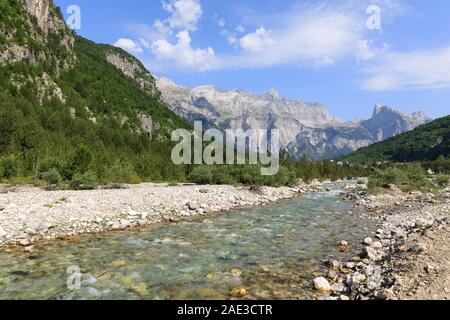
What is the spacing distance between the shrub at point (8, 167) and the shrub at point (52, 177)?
25.9ft

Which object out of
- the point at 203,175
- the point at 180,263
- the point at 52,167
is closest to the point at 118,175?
the point at 52,167

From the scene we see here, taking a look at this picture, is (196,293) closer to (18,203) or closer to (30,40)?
(18,203)

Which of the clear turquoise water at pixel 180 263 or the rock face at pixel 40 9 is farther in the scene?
the rock face at pixel 40 9

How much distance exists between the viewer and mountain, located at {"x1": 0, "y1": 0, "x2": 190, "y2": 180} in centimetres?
6100

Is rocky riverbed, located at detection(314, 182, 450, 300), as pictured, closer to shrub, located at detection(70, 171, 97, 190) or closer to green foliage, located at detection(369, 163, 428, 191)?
shrub, located at detection(70, 171, 97, 190)

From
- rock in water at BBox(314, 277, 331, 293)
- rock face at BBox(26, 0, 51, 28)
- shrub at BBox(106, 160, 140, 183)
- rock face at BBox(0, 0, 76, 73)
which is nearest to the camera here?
rock in water at BBox(314, 277, 331, 293)

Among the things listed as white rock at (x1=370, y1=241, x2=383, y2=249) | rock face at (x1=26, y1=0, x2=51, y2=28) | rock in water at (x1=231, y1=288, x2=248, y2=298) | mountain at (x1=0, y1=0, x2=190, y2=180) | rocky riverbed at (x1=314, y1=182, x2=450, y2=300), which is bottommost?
rock in water at (x1=231, y1=288, x2=248, y2=298)

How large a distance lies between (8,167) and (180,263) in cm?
4582

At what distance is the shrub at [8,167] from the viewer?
49.8 meters

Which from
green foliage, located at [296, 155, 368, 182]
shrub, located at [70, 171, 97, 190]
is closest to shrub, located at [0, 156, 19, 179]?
shrub, located at [70, 171, 97, 190]

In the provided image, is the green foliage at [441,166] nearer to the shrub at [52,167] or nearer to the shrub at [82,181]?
the shrub at [82,181]

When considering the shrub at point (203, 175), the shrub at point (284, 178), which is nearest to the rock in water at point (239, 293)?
the shrub at point (203, 175)

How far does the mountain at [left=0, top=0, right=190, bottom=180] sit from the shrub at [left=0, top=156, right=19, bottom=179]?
63cm

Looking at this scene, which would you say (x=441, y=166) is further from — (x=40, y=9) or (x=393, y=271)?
(x=40, y=9)
